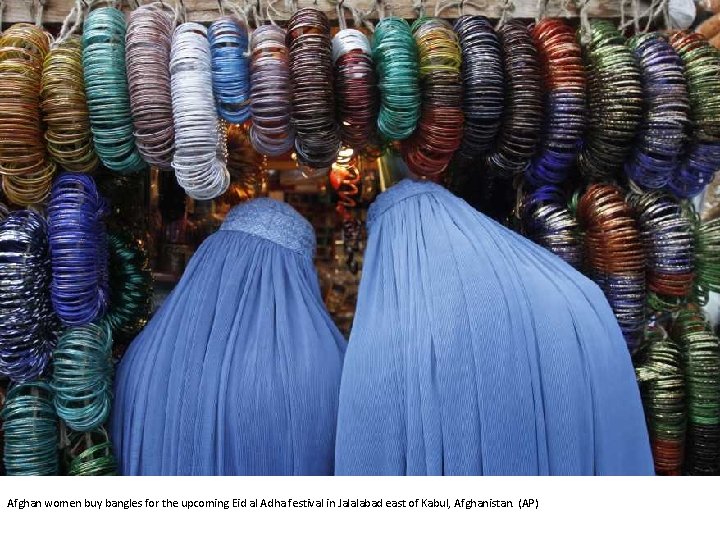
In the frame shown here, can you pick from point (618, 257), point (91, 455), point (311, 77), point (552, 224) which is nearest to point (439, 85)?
point (311, 77)

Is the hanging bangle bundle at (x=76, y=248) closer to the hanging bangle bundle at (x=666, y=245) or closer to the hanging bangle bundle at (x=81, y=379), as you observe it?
the hanging bangle bundle at (x=81, y=379)

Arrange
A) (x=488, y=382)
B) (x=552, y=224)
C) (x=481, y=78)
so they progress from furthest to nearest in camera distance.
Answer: (x=552, y=224) → (x=481, y=78) → (x=488, y=382)

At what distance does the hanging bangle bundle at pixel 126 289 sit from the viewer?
1.27 m

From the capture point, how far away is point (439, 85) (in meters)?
1.11

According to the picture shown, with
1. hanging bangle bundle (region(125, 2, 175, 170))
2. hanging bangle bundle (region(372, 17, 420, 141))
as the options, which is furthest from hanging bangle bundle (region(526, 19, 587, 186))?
hanging bangle bundle (region(125, 2, 175, 170))

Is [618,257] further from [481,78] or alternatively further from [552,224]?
[481,78]

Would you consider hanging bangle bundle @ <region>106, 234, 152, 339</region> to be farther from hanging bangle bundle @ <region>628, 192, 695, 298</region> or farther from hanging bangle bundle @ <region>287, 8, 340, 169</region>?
hanging bangle bundle @ <region>628, 192, 695, 298</region>

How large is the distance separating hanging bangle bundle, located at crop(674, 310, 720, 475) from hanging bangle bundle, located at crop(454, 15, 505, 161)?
0.61m

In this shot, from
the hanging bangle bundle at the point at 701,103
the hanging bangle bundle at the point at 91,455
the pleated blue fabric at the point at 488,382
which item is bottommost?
the hanging bangle bundle at the point at 91,455

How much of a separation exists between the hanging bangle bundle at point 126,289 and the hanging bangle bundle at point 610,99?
3.29ft

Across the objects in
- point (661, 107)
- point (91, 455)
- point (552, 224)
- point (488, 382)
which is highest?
point (661, 107)

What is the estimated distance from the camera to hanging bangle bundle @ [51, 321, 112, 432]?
107 centimetres

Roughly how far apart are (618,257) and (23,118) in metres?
1.16

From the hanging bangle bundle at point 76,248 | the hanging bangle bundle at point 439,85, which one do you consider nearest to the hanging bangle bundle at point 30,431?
the hanging bangle bundle at point 76,248
